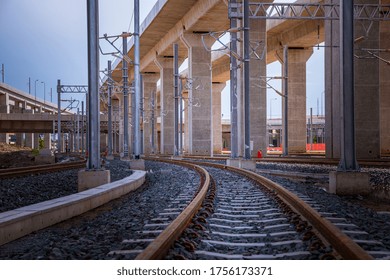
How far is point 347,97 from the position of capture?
35.1ft

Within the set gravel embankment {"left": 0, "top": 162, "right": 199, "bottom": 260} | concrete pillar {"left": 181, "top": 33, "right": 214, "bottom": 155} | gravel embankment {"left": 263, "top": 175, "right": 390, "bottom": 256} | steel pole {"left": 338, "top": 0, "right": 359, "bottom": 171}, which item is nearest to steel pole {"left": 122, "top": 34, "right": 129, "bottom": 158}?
concrete pillar {"left": 181, "top": 33, "right": 214, "bottom": 155}

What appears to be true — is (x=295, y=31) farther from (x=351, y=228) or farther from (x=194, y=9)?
(x=351, y=228)

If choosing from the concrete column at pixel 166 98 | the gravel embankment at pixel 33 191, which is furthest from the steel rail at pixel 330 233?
the concrete column at pixel 166 98

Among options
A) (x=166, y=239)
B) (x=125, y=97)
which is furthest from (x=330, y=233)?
(x=125, y=97)

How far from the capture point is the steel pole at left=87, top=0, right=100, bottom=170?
1223 cm

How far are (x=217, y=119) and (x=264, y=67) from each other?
33288 millimetres

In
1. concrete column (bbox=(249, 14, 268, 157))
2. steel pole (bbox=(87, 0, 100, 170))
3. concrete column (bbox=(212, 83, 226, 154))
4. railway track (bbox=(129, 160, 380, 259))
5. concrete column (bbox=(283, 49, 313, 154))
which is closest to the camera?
railway track (bbox=(129, 160, 380, 259))

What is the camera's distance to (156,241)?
4.86 meters

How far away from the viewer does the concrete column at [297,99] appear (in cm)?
4944

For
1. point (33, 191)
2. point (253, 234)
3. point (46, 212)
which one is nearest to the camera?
Answer: point (253, 234)

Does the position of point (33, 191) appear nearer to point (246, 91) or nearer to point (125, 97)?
point (246, 91)

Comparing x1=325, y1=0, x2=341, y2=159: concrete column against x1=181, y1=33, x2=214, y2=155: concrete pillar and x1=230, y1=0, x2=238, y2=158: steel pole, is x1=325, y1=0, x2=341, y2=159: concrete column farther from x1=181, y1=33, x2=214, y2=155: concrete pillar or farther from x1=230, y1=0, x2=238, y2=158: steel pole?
x1=181, y1=33, x2=214, y2=155: concrete pillar

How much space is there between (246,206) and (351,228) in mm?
2823
